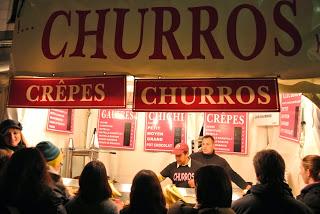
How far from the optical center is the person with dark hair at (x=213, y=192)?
3.01 m

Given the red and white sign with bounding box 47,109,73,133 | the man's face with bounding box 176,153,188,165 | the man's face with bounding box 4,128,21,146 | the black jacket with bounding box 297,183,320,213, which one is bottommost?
the black jacket with bounding box 297,183,320,213

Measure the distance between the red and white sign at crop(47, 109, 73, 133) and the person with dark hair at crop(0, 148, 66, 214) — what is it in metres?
4.40

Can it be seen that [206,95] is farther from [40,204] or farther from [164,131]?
[164,131]

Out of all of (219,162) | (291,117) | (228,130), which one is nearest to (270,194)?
(291,117)

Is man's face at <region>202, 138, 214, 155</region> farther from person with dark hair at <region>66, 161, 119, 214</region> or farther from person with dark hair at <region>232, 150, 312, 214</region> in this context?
person with dark hair at <region>66, 161, 119, 214</region>

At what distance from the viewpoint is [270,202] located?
336 centimetres

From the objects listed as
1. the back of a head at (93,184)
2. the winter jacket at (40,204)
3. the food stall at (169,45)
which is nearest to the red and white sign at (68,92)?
the food stall at (169,45)

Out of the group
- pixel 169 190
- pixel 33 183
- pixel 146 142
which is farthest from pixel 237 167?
pixel 33 183

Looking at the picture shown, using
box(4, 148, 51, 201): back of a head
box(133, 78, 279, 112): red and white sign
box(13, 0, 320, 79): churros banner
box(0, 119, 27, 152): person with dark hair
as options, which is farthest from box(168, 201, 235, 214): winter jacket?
box(0, 119, 27, 152): person with dark hair

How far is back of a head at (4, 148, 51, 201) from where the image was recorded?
3.07 meters

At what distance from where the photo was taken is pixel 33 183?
10.2ft

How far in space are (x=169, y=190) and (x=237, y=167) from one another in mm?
3681

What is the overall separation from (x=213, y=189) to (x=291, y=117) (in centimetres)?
397

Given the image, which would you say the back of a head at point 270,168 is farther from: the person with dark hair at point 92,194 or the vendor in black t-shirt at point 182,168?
the vendor in black t-shirt at point 182,168
